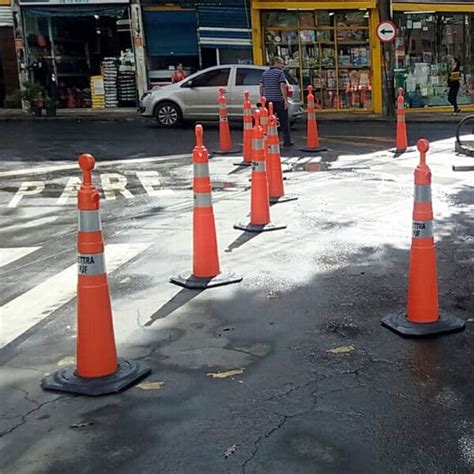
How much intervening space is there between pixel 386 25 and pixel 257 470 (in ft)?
67.9

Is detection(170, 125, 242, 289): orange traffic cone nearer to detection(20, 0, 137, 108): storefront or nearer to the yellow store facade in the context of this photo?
the yellow store facade

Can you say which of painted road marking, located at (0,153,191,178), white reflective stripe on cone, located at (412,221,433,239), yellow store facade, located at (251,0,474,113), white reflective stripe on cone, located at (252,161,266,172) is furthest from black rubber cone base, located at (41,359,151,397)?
yellow store facade, located at (251,0,474,113)

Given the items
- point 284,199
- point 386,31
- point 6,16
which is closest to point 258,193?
point 284,199

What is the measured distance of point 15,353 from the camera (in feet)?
16.7

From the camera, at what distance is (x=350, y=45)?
25781 mm

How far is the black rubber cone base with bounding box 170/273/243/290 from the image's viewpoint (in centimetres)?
643

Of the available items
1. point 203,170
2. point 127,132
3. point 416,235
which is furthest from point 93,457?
point 127,132

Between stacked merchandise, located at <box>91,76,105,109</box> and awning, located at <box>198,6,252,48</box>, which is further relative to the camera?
stacked merchandise, located at <box>91,76,105,109</box>

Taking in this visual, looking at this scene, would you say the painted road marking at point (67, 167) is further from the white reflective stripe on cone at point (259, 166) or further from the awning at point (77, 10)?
the awning at point (77, 10)

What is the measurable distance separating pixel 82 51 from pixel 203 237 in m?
21.7

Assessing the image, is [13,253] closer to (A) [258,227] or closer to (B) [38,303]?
(B) [38,303]

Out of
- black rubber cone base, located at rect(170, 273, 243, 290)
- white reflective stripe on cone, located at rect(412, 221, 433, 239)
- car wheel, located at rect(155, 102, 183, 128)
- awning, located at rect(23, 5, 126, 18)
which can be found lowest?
black rubber cone base, located at rect(170, 273, 243, 290)

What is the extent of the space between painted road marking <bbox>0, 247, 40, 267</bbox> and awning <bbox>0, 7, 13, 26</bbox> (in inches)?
786

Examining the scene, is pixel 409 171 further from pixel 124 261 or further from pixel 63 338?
pixel 63 338
